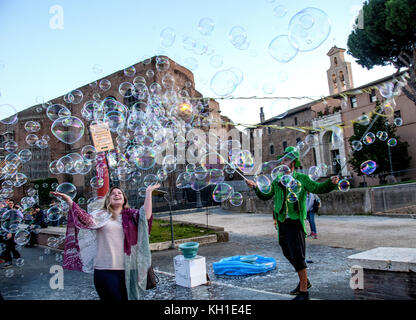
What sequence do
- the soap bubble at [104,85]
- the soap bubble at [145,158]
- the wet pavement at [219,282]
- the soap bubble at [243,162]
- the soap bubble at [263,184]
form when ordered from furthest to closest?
the soap bubble at [104,85], the soap bubble at [145,158], the soap bubble at [243,162], the soap bubble at [263,184], the wet pavement at [219,282]

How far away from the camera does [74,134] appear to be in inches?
261

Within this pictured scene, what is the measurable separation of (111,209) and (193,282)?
2.00 meters

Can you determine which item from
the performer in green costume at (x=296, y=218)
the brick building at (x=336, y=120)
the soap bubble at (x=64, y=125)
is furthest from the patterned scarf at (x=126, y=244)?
the brick building at (x=336, y=120)

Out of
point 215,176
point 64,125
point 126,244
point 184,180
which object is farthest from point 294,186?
point 64,125

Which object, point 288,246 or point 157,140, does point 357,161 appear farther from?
point 288,246

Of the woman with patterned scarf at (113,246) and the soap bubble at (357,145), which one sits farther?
the soap bubble at (357,145)

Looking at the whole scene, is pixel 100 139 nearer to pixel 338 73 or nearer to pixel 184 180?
pixel 184 180

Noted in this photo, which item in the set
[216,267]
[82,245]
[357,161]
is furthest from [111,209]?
[357,161]

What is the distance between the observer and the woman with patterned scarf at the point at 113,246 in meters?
2.71

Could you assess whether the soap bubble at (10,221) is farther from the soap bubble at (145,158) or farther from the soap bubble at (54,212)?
the soap bubble at (145,158)

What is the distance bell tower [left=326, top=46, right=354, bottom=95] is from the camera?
118 ft

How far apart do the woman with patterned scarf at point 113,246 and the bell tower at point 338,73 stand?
37.4m

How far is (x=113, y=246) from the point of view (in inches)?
109

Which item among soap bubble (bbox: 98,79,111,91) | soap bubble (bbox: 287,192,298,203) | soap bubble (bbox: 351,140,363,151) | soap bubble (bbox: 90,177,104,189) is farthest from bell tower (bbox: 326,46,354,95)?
soap bubble (bbox: 287,192,298,203)
